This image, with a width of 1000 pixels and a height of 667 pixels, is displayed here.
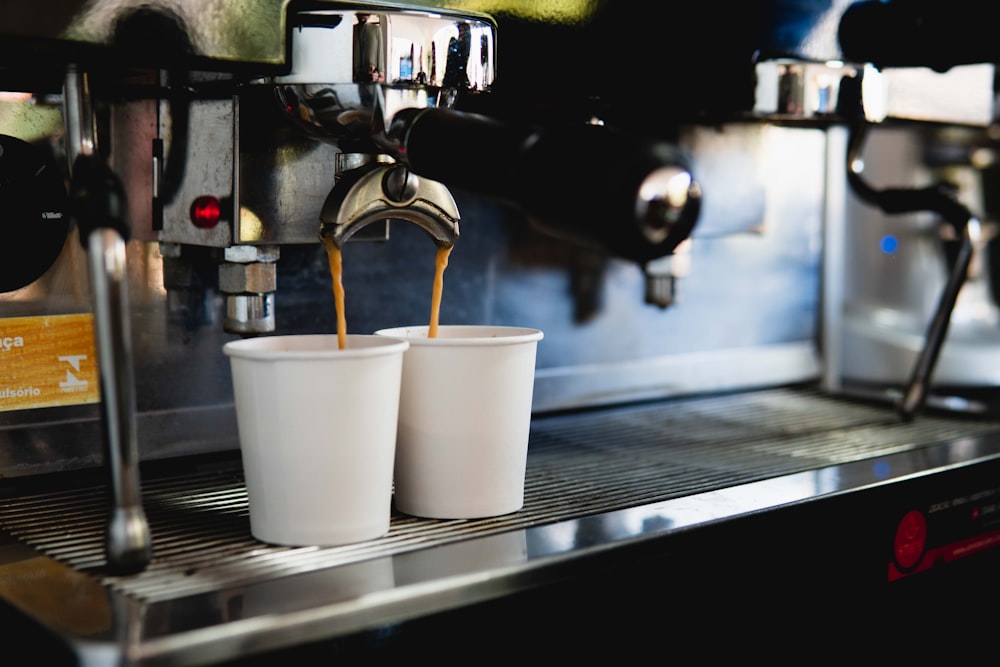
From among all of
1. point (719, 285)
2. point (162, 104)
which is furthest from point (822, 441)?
point (162, 104)

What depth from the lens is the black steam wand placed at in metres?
1.12

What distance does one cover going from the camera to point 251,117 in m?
0.75

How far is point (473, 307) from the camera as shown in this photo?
107 cm

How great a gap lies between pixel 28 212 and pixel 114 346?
275mm

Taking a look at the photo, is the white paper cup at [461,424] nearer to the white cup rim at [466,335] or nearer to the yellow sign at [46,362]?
the white cup rim at [466,335]

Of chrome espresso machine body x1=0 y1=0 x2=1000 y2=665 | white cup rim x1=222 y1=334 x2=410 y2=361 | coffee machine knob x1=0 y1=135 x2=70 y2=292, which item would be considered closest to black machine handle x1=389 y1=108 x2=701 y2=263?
chrome espresso machine body x1=0 y1=0 x2=1000 y2=665

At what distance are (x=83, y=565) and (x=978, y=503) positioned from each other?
2.24ft

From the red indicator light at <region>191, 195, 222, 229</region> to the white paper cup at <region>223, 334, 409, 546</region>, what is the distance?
137mm

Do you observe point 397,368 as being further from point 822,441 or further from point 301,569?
point 822,441

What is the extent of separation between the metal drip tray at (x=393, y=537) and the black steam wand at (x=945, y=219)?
0.21 feet

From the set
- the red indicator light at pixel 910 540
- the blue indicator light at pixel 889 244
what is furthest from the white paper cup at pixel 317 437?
the blue indicator light at pixel 889 244

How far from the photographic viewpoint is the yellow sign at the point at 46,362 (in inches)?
31.7

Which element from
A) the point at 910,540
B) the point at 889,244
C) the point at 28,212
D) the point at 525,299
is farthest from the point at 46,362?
the point at 889,244

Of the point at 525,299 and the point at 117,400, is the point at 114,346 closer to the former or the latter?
the point at 117,400
